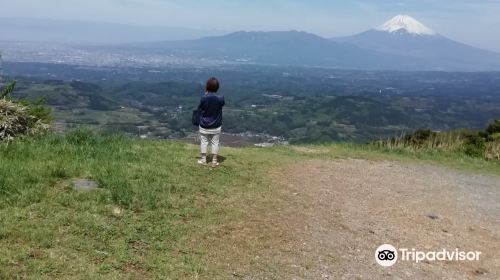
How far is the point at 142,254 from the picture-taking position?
557 centimetres

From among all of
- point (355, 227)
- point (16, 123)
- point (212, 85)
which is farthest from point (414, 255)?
point (16, 123)

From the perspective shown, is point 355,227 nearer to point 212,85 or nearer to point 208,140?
point 208,140

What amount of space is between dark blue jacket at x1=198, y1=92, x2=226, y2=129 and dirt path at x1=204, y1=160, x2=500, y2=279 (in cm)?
170

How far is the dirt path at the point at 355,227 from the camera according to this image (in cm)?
602

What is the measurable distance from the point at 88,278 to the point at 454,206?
7.33m

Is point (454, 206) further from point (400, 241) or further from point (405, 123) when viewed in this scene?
point (405, 123)

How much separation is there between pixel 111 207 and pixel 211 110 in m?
3.74

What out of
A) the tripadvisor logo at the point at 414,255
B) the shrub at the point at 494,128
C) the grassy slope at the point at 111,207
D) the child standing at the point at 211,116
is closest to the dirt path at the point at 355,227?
the tripadvisor logo at the point at 414,255

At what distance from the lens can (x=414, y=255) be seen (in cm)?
678

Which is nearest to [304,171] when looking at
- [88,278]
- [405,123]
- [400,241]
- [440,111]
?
[400,241]

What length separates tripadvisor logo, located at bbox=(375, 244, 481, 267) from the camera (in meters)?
6.54

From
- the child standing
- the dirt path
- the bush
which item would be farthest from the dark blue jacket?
the bush

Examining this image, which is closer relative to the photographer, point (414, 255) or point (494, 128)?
point (414, 255)

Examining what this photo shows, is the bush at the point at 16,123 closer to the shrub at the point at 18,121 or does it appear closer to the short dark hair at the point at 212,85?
the shrub at the point at 18,121
